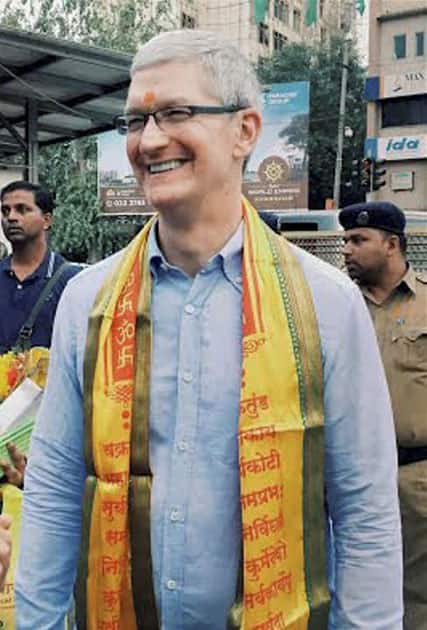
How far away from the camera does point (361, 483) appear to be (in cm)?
168

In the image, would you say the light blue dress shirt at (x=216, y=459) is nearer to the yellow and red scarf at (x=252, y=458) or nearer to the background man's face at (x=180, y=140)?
the yellow and red scarf at (x=252, y=458)

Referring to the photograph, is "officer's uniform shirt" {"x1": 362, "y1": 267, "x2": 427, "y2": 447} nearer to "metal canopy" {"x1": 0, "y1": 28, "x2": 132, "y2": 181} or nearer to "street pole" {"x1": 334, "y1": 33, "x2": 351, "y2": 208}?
"metal canopy" {"x1": 0, "y1": 28, "x2": 132, "y2": 181}

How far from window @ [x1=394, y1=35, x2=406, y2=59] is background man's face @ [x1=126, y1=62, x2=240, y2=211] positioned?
Answer: 33572 mm

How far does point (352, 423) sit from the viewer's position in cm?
168

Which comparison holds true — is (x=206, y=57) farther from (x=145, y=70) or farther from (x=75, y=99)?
(x=75, y=99)

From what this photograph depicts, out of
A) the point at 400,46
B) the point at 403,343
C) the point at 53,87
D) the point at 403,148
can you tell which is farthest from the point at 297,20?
the point at 403,343

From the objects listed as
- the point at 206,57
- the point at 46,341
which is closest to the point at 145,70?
the point at 206,57

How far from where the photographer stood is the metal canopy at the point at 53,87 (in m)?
5.07

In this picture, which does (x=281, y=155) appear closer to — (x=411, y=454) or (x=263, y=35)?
(x=411, y=454)

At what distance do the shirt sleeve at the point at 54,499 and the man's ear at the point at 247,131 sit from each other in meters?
0.45

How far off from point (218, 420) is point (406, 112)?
3308 cm

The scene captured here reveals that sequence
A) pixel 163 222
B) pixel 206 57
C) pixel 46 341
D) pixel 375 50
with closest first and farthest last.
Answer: pixel 206 57 → pixel 163 222 → pixel 46 341 → pixel 375 50

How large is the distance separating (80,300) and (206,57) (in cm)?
53

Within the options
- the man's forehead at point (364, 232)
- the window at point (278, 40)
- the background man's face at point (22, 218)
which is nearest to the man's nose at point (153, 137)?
the man's forehead at point (364, 232)
